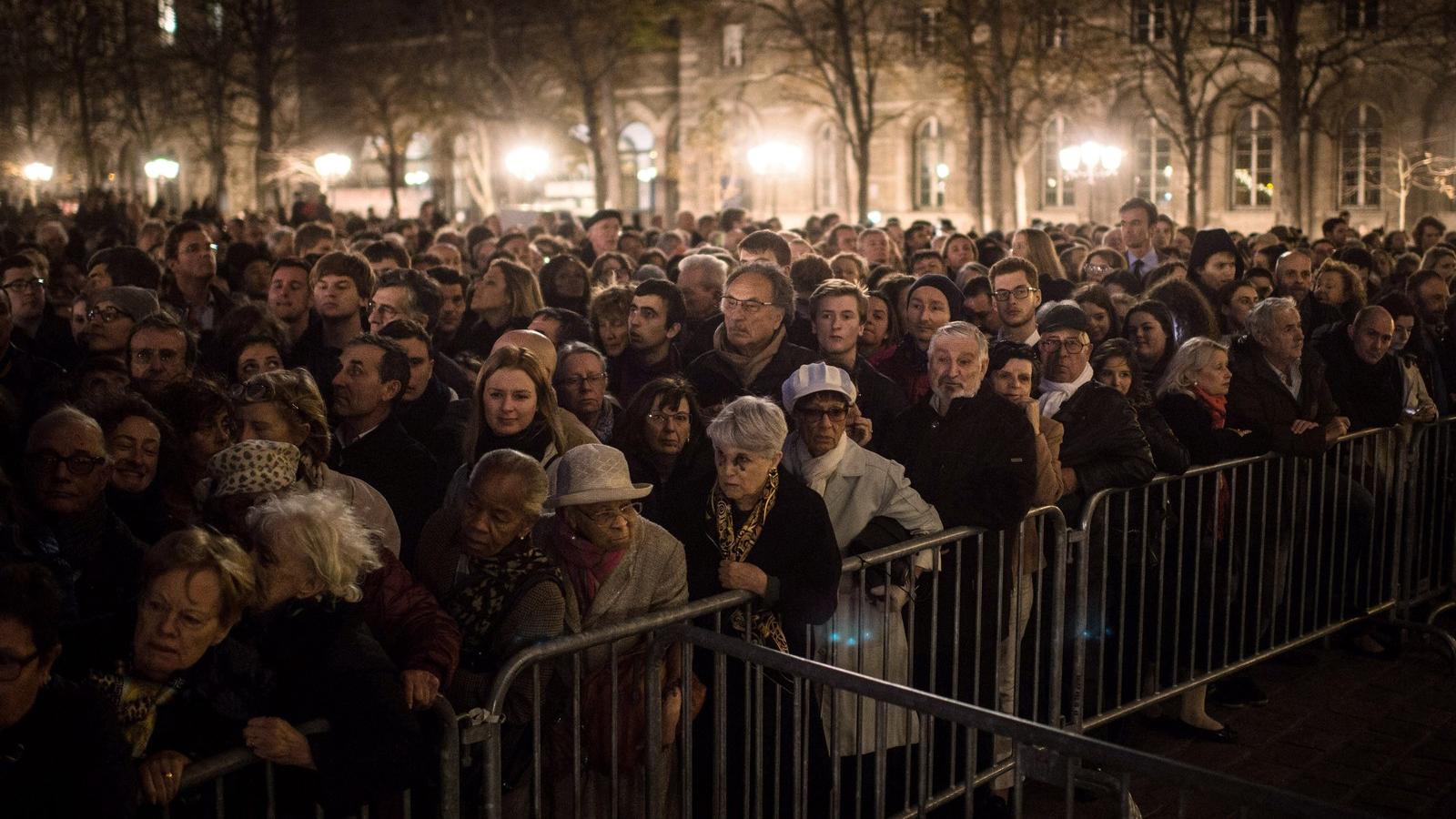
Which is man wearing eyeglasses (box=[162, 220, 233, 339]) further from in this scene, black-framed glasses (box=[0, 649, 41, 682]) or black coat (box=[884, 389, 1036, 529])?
black-framed glasses (box=[0, 649, 41, 682])

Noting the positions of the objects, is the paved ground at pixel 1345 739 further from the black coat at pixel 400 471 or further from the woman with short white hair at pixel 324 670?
the woman with short white hair at pixel 324 670

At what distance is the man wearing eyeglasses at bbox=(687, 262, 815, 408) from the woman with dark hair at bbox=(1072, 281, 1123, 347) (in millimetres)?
2197

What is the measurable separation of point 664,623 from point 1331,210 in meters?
42.3

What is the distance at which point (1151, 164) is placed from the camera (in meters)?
45.5

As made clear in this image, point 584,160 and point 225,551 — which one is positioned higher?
point 584,160

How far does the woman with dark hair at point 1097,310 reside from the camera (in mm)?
8680

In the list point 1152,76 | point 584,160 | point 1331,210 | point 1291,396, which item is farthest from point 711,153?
point 1291,396

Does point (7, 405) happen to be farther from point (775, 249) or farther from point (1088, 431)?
point (775, 249)

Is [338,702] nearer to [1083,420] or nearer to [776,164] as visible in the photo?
[1083,420]

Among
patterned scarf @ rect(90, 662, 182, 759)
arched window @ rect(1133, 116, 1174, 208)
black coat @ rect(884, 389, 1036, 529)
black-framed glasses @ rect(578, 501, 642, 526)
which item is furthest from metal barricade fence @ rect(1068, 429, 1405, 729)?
arched window @ rect(1133, 116, 1174, 208)

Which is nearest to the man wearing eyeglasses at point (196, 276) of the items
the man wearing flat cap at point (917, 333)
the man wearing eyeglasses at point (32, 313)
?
the man wearing eyeglasses at point (32, 313)

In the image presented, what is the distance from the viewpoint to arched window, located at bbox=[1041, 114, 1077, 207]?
4669 centimetres

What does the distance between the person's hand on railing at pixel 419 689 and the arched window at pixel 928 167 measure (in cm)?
4615

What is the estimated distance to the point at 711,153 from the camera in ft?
164
